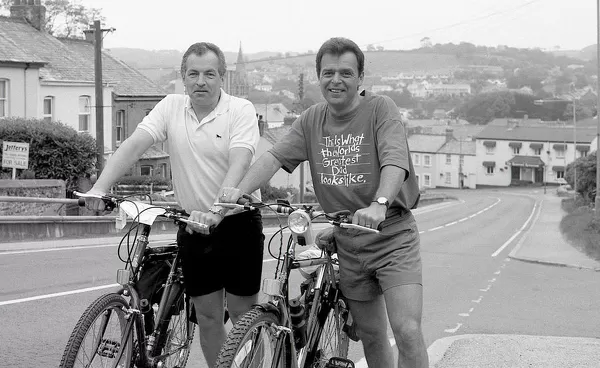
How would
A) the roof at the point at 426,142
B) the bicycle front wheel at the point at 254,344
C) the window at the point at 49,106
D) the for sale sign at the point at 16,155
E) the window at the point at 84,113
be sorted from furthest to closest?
the roof at the point at 426,142 < the window at the point at 84,113 < the window at the point at 49,106 < the for sale sign at the point at 16,155 < the bicycle front wheel at the point at 254,344

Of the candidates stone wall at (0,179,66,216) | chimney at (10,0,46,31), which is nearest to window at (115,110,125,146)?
chimney at (10,0,46,31)

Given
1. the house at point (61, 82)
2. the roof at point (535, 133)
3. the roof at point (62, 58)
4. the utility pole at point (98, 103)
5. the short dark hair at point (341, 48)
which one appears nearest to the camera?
the short dark hair at point (341, 48)

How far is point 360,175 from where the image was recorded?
5.20 metres

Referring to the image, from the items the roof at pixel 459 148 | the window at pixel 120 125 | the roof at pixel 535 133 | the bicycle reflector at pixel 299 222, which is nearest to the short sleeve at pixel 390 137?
the bicycle reflector at pixel 299 222

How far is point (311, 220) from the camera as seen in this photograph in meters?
4.77

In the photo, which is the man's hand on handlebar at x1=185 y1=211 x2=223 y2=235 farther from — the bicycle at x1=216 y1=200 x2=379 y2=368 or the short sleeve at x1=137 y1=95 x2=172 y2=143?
the short sleeve at x1=137 y1=95 x2=172 y2=143

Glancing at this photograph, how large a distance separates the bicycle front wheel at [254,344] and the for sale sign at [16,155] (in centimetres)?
1979

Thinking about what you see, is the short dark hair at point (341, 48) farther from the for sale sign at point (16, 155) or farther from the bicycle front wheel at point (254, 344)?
the for sale sign at point (16, 155)

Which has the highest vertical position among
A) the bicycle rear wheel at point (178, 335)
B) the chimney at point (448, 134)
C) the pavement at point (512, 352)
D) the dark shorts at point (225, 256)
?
the chimney at point (448, 134)

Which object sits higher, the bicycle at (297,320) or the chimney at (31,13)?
the chimney at (31,13)

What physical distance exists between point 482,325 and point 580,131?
365ft

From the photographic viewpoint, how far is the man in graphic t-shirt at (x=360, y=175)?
507cm

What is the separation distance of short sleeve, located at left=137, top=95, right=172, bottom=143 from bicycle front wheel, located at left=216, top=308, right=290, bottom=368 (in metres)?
1.47

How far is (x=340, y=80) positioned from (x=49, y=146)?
25235mm
